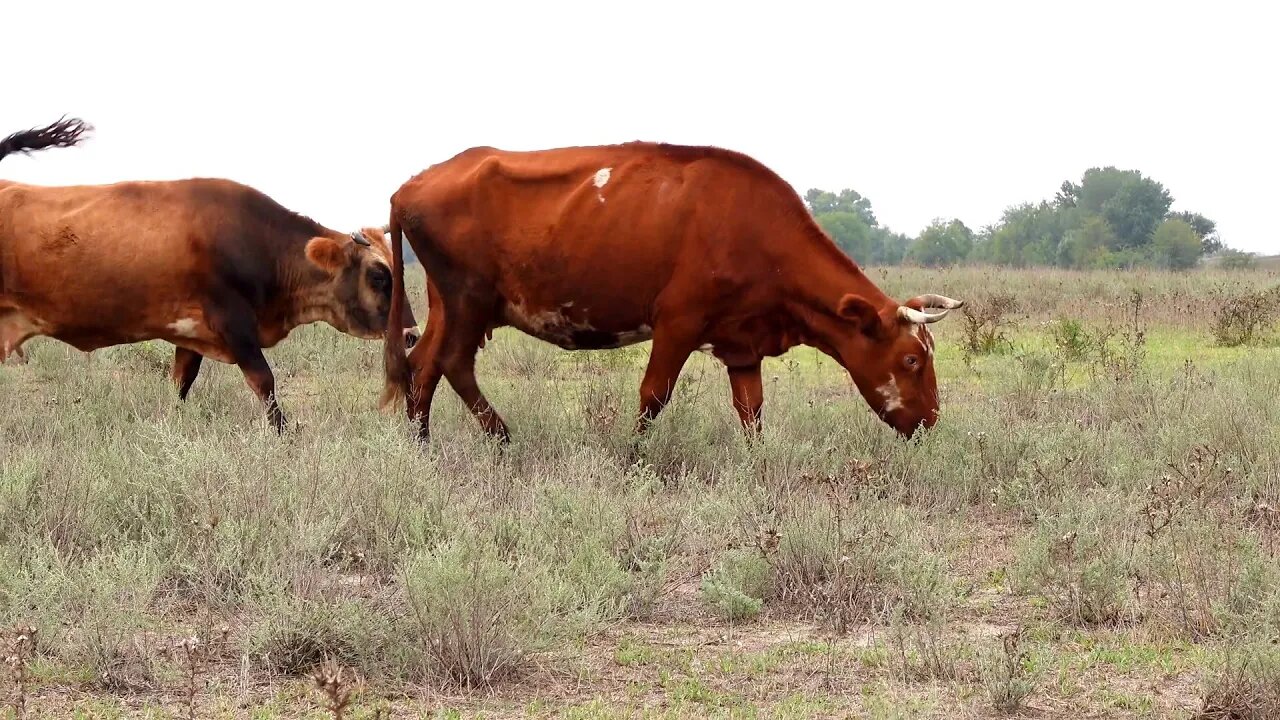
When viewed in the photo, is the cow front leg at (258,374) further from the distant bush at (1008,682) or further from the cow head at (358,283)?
the distant bush at (1008,682)

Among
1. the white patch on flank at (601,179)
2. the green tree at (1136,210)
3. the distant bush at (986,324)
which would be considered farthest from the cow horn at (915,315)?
the green tree at (1136,210)

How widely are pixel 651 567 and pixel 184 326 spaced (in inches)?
193

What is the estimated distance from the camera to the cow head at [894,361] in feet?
25.9

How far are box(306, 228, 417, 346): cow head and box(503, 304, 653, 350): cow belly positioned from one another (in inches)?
47.2

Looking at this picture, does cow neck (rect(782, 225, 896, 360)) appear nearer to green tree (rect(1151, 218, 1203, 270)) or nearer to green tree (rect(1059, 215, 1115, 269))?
green tree (rect(1151, 218, 1203, 270))

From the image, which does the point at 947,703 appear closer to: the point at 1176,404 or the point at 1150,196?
the point at 1176,404

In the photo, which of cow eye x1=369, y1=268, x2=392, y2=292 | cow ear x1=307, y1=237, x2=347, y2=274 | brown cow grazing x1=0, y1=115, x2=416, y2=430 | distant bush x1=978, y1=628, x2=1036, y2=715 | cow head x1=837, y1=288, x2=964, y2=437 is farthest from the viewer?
cow eye x1=369, y1=268, x2=392, y2=292

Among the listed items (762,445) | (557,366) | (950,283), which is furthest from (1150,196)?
(762,445)

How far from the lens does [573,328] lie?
834 centimetres

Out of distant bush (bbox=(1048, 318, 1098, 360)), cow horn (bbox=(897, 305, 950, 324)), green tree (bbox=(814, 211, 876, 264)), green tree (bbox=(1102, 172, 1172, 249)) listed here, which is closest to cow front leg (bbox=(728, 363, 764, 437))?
cow horn (bbox=(897, 305, 950, 324))

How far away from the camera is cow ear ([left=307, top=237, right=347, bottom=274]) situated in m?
9.26

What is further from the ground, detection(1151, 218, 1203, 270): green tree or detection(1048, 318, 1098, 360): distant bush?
detection(1151, 218, 1203, 270): green tree

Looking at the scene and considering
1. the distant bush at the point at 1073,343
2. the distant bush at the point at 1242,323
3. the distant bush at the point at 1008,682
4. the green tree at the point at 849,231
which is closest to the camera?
the distant bush at the point at 1008,682

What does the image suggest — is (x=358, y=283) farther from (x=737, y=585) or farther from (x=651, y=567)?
(x=737, y=585)
